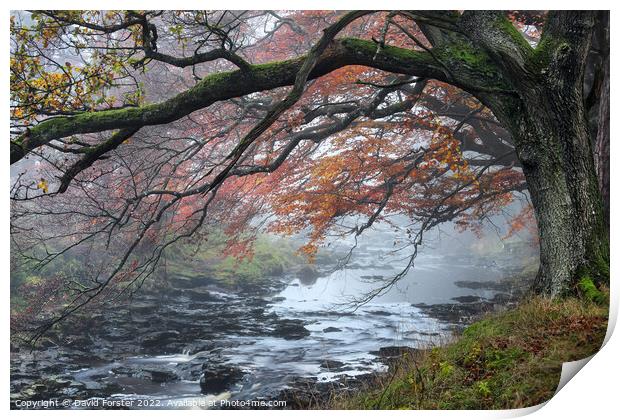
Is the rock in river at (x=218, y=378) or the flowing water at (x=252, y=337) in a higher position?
the flowing water at (x=252, y=337)

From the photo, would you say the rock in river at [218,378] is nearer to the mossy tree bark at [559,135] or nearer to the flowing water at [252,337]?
the flowing water at [252,337]

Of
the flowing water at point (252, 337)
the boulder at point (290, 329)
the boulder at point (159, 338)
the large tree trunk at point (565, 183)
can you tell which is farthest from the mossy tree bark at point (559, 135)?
the boulder at point (159, 338)

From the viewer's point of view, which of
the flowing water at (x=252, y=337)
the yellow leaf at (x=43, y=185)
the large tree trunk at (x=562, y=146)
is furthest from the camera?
the flowing water at (x=252, y=337)

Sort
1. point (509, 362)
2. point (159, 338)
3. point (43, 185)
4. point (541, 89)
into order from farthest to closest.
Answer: point (159, 338) → point (43, 185) → point (541, 89) → point (509, 362)

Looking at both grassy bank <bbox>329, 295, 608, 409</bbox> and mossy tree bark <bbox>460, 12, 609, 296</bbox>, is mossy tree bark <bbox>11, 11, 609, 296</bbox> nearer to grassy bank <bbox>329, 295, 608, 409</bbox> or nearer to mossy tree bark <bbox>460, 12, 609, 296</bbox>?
mossy tree bark <bbox>460, 12, 609, 296</bbox>

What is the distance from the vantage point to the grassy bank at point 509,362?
10.8 feet

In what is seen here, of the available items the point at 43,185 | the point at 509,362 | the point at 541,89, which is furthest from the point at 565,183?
the point at 43,185

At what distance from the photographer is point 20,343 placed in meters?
4.06

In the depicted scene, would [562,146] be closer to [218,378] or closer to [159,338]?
[218,378]

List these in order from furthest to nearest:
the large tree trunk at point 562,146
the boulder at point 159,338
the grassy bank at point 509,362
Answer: the boulder at point 159,338 < the large tree trunk at point 562,146 < the grassy bank at point 509,362

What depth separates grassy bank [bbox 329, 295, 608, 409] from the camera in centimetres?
330

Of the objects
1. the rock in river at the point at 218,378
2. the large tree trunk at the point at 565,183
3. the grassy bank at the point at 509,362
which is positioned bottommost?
the rock in river at the point at 218,378

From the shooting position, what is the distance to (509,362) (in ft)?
10.9

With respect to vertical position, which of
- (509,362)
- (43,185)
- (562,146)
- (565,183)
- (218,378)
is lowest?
(218,378)
